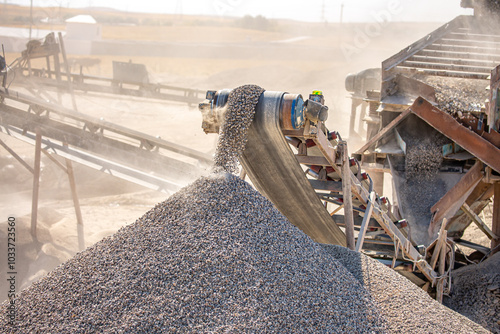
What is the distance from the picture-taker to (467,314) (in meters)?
5.00

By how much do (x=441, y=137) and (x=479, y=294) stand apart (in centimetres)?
211

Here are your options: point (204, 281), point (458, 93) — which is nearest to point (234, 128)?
point (204, 281)

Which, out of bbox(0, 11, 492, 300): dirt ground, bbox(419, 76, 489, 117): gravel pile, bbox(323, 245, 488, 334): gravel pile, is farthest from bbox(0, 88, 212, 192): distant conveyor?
bbox(323, 245, 488, 334): gravel pile

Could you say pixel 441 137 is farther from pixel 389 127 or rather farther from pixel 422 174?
pixel 389 127

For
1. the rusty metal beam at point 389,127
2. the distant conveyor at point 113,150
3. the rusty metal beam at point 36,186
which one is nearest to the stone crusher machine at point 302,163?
the rusty metal beam at point 389,127

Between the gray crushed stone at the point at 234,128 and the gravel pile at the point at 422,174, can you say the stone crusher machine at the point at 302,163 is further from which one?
the gravel pile at the point at 422,174

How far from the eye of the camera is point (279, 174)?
140 inches

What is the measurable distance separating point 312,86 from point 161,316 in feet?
74.7

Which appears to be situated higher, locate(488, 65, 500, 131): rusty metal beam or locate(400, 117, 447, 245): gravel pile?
locate(488, 65, 500, 131): rusty metal beam

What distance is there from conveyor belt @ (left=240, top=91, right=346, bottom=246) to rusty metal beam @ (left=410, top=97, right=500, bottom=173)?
2386 mm

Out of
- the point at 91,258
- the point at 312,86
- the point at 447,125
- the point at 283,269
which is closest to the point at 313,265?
the point at 283,269

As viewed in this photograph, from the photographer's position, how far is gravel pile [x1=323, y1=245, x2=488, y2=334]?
282cm

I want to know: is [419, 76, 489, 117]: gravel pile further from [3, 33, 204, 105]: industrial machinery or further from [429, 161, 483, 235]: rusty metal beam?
[3, 33, 204, 105]: industrial machinery

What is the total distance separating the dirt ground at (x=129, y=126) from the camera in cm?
757
